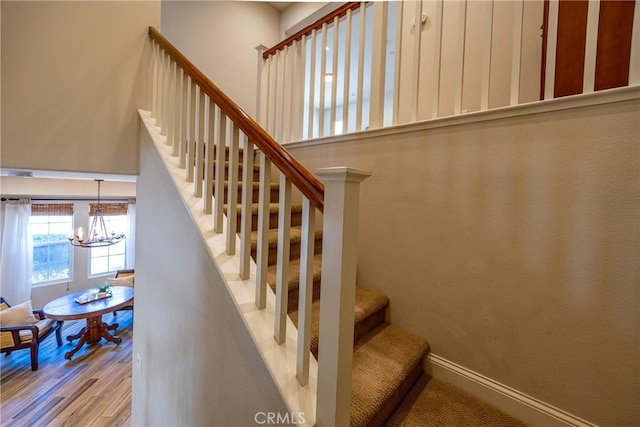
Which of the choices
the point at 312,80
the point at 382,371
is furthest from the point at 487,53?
the point at 382,371

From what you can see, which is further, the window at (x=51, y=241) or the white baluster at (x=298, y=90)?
the window at (x=51, y=241)

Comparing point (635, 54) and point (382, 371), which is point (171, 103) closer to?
point (382, 371)

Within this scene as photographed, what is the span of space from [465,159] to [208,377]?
1.78 meters

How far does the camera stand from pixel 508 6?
2115 mm

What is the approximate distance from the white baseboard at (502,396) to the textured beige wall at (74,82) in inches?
98.0

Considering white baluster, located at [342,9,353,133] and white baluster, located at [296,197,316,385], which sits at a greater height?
white baluster, located at [342,9,353,133]

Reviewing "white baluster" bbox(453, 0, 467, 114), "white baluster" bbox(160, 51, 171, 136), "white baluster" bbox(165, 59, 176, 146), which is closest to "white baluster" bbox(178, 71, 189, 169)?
"white baluster" bbox(165, 59, 176, 146)

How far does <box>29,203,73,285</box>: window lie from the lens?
18.5 feet

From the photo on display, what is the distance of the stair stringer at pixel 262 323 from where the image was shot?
94cm

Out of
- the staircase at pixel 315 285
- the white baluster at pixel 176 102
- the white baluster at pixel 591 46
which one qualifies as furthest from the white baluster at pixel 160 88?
the white baluster at pixel 591 46

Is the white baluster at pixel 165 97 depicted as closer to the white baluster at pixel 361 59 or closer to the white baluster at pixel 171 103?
the white baluster at pixel 171 103

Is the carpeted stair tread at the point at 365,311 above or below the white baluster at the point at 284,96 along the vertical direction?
below

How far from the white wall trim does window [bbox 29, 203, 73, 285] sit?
7.04m

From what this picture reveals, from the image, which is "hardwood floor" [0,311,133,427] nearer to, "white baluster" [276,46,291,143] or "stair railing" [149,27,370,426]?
"stair railing" [149,27,370,426]
